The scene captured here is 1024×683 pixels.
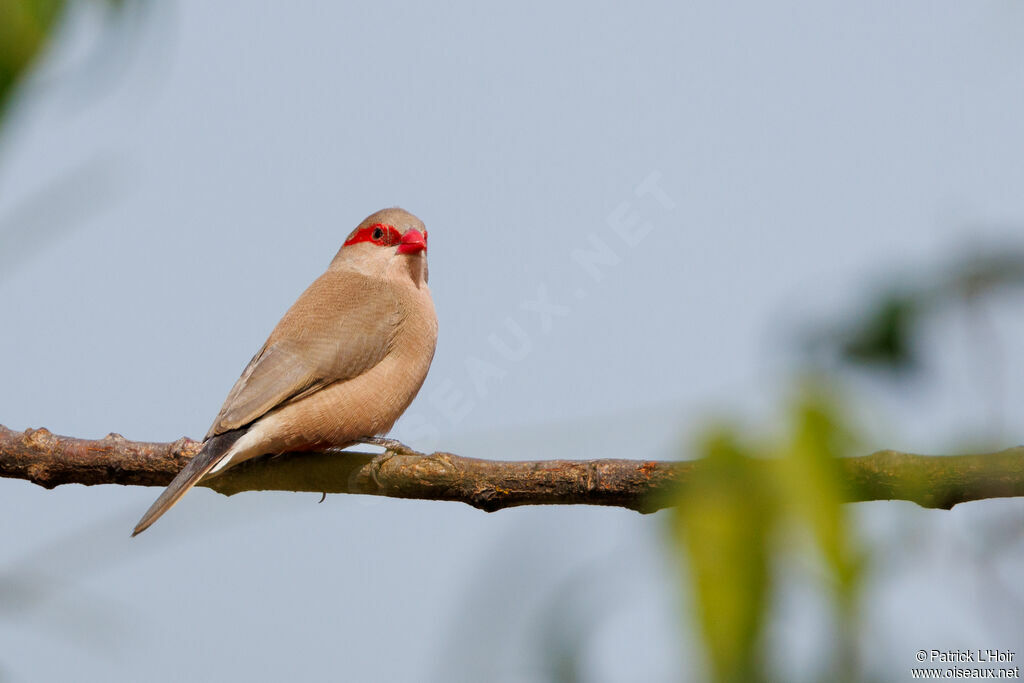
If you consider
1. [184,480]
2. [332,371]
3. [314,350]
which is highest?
[314,350]

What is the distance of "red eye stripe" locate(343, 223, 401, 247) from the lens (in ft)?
19.3

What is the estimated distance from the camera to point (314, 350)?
15.6 feet

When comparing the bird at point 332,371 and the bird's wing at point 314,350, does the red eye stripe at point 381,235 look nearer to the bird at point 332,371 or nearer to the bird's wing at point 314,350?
the bird at point 332,371

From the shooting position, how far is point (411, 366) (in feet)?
16.1

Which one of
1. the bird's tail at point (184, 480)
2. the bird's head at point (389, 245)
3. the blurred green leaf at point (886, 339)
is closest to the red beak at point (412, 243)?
the bird's head at point (389, 245)

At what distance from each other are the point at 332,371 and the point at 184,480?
102 cm

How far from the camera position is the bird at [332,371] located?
166 inches

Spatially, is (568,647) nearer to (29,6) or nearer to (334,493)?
(29,6)

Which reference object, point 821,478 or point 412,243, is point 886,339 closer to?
point 821,478

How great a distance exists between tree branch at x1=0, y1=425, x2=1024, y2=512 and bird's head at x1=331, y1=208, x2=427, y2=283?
174cm

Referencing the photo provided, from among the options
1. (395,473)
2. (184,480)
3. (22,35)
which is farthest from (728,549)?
(184,480)

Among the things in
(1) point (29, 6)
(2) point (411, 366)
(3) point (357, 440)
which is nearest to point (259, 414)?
(3) point (357, 440)

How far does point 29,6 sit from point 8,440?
9.47 feet

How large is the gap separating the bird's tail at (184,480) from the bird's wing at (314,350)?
260mm
